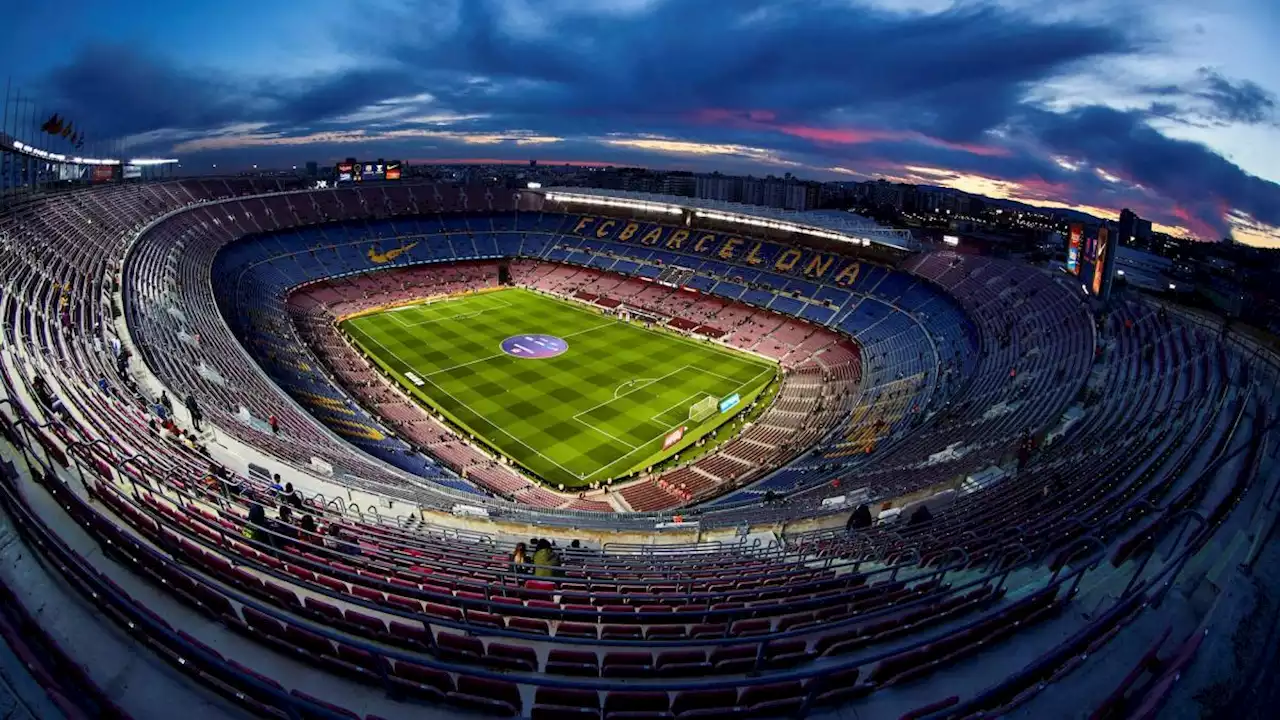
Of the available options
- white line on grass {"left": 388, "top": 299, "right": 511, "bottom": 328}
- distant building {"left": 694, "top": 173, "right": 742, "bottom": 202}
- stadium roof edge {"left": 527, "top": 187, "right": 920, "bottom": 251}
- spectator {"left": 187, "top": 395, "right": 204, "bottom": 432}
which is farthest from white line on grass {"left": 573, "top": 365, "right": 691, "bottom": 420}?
distant building {"left": 694, "top": 173, "right": 742, "bottom": 202}

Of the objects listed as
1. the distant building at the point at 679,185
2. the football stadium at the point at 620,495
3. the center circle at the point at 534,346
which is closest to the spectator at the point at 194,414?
the football stadium at the point at 620,495

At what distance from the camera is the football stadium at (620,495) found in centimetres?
689

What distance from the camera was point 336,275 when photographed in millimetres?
58656

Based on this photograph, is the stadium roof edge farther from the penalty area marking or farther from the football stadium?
the penalty area marking

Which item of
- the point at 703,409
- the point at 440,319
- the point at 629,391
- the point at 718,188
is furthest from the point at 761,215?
the point at 718,188

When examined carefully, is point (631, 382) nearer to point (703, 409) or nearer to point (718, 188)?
point (703, 409)

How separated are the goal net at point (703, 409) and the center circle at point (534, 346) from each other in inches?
531

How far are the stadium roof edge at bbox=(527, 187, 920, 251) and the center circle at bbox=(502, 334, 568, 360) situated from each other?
2284 centimetres

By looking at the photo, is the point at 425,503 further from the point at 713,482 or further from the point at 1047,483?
the point at 1047,483

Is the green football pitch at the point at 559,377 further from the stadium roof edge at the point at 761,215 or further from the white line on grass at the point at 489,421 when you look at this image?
the stadium roof edge at the point at 761,215

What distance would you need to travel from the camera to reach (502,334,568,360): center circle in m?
45.6

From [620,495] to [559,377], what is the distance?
49.0 feet

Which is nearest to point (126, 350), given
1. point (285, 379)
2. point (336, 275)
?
point (285, 379)

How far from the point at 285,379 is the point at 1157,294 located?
46528 millimetres
